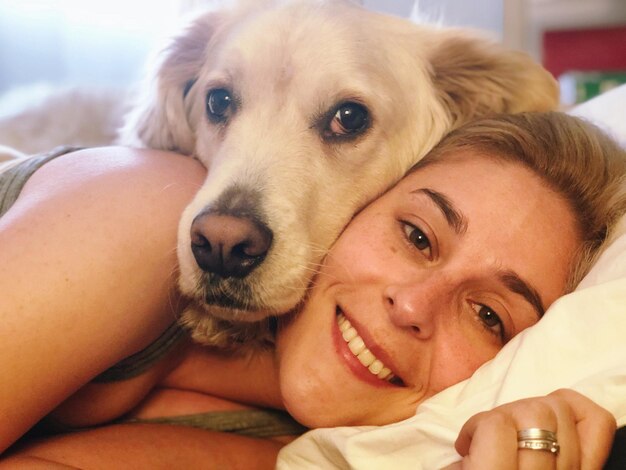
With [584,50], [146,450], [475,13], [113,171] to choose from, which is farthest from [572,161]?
[584,50]

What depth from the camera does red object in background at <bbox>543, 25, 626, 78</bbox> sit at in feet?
11.0

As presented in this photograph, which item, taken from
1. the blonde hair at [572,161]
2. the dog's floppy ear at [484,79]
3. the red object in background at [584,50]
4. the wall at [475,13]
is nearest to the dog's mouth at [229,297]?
the blonde hair at [572,161]

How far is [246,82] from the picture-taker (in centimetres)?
133

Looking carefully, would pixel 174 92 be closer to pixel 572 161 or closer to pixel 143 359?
pixel 143 359

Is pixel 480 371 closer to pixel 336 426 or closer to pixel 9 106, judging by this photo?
pixel 336 426

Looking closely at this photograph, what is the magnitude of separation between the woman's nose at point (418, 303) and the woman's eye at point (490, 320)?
8 centimetres

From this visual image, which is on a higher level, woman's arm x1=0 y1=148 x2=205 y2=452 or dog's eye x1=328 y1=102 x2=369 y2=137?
dog's eye x1=328 y1=102 x2=369 y2=137

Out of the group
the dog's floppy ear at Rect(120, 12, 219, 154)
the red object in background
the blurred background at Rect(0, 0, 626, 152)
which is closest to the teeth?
the dog's floppy ear at Rect(120, 12, 219, 154)

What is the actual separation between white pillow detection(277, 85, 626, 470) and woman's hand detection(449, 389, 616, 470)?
4cm

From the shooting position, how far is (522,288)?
42.6 inches

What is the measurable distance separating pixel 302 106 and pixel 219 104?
0.21 meters

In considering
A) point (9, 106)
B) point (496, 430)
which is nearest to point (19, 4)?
point (9, 106)

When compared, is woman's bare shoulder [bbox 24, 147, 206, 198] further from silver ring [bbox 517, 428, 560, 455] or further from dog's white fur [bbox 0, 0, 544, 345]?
silver ring [bbox 517, 428, 560, 455]

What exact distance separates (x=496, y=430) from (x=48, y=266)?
26.7 inches
